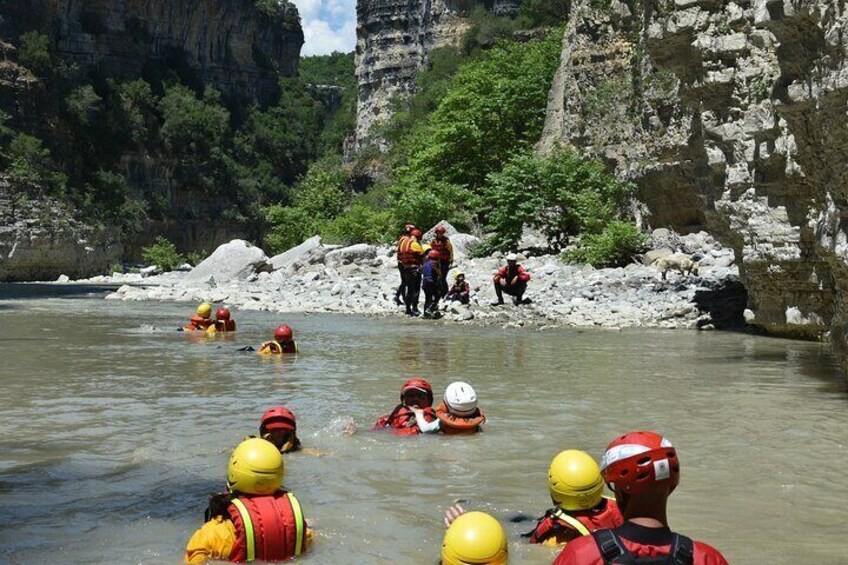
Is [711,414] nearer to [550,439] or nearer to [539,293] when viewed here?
[550,439]

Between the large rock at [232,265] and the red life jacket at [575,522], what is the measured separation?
25.1 metres

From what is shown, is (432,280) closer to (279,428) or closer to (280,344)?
(280,344)

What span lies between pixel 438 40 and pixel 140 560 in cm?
6103

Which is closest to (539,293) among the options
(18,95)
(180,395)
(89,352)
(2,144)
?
(89,352)

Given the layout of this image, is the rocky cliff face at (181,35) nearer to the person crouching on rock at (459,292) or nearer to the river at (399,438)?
the person crouching on rock at (459,292)

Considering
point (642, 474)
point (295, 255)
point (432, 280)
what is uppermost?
point (295, 255)

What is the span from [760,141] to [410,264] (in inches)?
275

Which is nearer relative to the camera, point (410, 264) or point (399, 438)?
point (399, 438)

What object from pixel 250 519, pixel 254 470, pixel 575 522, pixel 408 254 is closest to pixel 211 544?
pixel 250 519

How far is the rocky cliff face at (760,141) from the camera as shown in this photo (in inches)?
299

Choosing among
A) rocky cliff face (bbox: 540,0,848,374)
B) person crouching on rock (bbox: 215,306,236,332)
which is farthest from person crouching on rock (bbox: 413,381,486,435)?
person crouching on rock (bbox: 215,306,236,332)

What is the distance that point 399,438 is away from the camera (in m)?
7.13

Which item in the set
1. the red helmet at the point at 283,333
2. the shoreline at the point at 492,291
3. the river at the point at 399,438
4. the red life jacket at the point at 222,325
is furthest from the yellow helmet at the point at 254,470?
the shoreline at the point at 492,291

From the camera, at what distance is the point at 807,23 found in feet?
25.6
